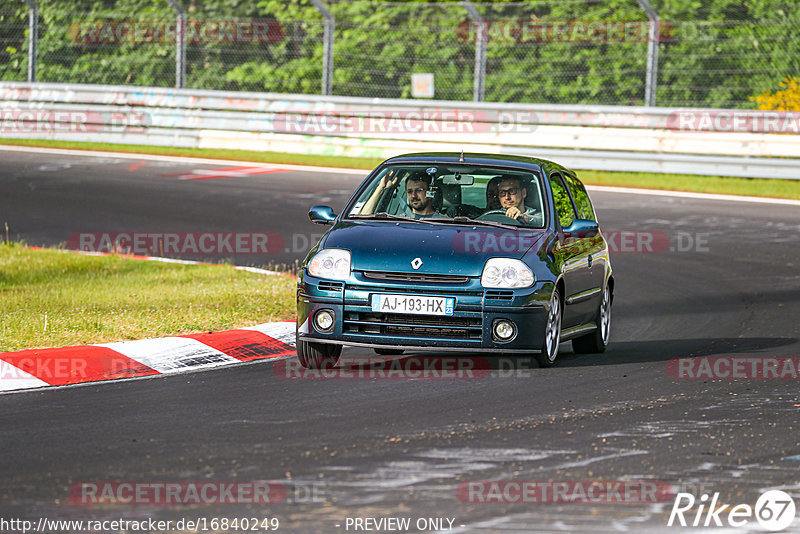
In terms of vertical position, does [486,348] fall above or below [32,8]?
below

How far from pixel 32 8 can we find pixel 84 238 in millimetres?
10879

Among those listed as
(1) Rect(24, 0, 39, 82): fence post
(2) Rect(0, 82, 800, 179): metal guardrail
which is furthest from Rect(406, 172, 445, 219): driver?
(1) Rect(24, 0, 39, 82): fence post

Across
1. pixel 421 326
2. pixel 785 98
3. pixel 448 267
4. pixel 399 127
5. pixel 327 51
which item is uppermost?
pixel 327 51

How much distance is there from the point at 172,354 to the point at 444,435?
3.06 m

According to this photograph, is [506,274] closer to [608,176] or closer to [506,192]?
[506,192]

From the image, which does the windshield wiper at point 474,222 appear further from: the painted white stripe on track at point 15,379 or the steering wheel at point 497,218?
the painted white stripe on track at point 15,379

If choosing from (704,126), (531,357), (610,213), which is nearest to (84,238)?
(610,213)

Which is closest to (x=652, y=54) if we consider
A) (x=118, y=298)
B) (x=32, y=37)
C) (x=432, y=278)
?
(x=32, y=37)

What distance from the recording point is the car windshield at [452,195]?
9.84 m

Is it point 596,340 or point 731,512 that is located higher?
point 731,512

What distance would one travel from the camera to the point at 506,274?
29.5 feet

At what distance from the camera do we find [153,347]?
966 centimetres

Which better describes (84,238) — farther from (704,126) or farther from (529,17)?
(529,17)

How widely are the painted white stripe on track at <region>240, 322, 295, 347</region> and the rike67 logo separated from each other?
5.04 metres
